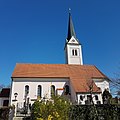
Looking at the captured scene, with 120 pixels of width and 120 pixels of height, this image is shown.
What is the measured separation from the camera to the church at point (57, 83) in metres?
31.8

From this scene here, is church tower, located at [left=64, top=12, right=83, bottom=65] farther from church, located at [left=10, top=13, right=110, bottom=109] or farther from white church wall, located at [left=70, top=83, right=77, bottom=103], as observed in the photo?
white church wall, located at [left=70, top=83, right=77, bottom=103]

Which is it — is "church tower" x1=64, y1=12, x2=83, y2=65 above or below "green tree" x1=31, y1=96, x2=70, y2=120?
above

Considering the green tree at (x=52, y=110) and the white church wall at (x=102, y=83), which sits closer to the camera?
the green tree at (x=52, y=110)

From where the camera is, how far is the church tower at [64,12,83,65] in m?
51.5

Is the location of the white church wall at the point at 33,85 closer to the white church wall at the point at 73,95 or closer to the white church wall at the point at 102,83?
the white church wall at the point at 73,95

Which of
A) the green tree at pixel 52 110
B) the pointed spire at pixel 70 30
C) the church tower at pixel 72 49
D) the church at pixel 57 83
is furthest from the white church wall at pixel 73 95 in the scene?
the pointed spire at pixel 70 30

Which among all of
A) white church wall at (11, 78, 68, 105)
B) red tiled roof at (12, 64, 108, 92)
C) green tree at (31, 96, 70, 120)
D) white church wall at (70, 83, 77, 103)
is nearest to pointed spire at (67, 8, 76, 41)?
red tiled roof at (12, 64, 108, 92)

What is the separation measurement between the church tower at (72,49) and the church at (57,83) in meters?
10.8

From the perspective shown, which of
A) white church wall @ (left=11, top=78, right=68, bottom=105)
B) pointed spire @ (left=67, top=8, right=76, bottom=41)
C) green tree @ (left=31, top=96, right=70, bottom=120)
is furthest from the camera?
pointed spire @ (left=67, top=8, right=76, bottom=41)

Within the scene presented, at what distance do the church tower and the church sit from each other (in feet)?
35.5

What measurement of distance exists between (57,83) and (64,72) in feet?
10.9

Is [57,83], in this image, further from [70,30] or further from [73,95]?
[70,30]

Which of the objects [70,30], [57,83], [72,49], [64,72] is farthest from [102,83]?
[70,30]

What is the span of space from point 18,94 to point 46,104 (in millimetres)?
19377
